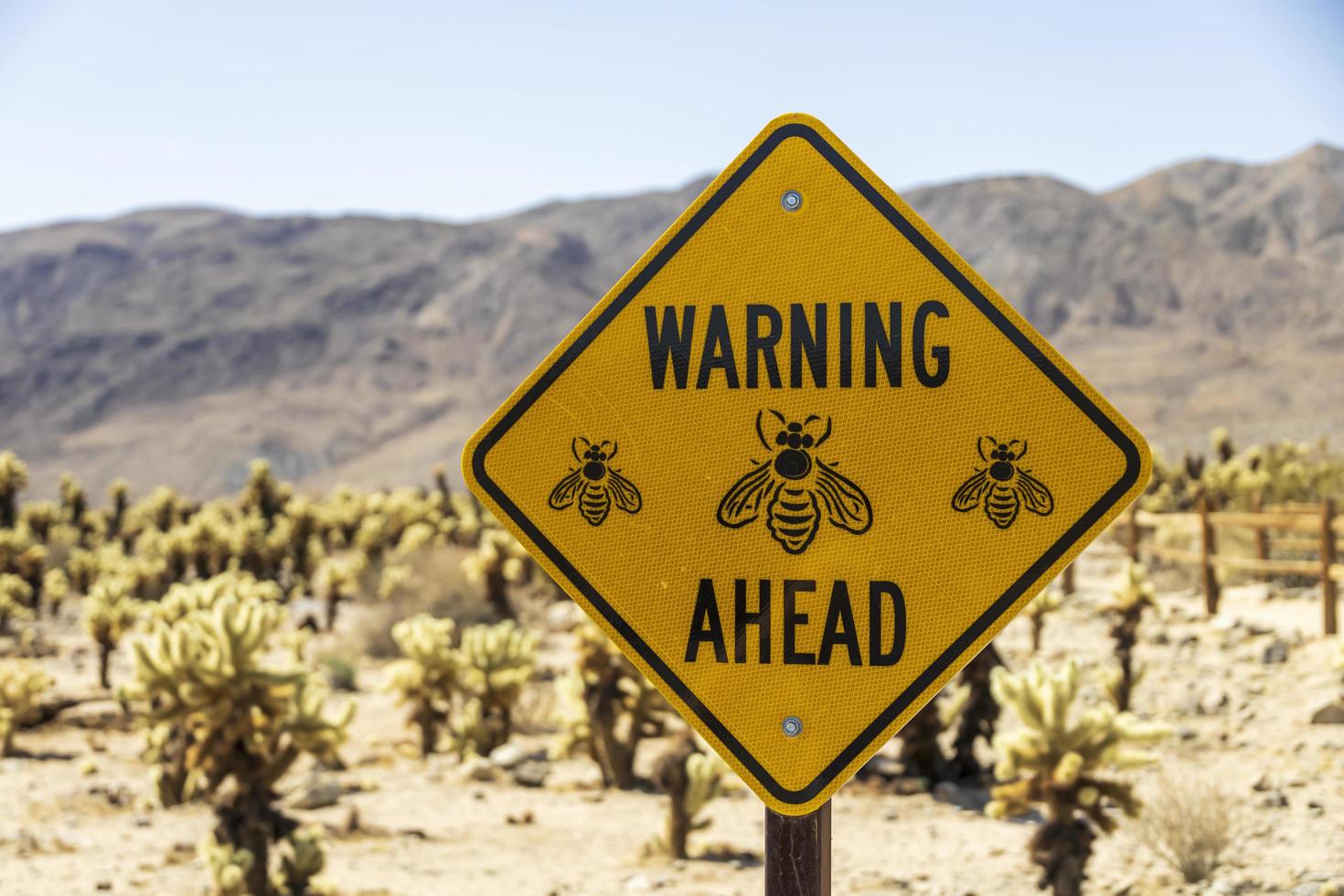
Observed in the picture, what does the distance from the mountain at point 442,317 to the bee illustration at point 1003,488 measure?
4988cm

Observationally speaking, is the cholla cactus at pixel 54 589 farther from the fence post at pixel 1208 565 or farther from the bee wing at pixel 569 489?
the bee wing at pixel 569 489

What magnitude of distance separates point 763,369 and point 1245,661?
10.6m

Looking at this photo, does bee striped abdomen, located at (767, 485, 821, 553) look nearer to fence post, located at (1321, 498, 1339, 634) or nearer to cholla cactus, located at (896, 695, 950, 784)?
cholla cactus, located at (896, 695, 950, 784)

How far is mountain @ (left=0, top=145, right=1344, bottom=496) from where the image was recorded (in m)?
63.8

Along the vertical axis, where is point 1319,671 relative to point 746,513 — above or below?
below

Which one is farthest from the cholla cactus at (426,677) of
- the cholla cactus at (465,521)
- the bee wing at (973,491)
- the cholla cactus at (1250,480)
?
the cholla cactus at (1250,480)

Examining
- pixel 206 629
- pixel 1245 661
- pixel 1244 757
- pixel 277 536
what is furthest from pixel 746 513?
pixel 277 536

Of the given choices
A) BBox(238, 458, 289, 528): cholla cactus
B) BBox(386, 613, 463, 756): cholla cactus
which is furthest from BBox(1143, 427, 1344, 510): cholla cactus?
BBox(238, 458, 289, 528): cholla cactus

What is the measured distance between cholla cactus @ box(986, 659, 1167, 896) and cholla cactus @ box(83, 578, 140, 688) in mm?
10797

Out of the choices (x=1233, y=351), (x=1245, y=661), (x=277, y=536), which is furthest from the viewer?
(x=1233, y=351)

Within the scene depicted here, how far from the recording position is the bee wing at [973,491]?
1840 mm

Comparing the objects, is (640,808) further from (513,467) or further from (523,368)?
(523,368)

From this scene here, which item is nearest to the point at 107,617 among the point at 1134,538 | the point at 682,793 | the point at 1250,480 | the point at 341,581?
the point at 341,581

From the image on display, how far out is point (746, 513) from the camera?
192 cm
